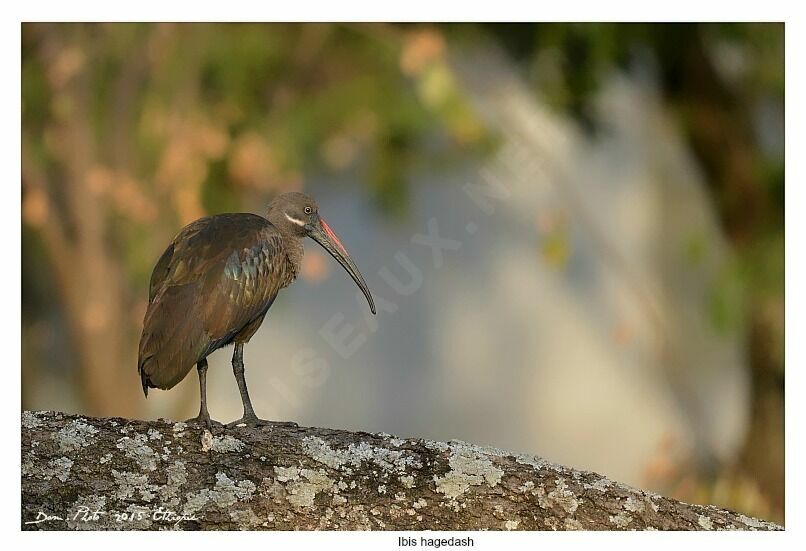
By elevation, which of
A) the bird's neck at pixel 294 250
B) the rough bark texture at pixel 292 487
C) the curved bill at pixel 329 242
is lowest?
the rough bark texture at pixel 292 487

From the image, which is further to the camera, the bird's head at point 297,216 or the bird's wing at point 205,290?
the bird's head at point 297,216

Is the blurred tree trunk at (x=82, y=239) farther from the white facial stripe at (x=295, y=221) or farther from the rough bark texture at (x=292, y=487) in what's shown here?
the rough bark texture at (x=292, y=487)

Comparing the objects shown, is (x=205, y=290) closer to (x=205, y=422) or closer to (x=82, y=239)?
(x=205, y=422)

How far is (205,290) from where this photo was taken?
140 inches

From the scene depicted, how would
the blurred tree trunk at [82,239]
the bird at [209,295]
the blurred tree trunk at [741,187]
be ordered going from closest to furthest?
the bird at [209,295] < the blurred tree trunk at [82,239] < the blurred tree trunk at [741,187]

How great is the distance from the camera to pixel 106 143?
20.8 ft

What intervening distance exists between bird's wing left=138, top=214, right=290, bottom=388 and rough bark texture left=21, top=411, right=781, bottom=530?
0.43 m

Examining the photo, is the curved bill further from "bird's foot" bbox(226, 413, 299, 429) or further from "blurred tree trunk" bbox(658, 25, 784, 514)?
"blurred tree trunk" bbox(658, 25, 784, 514)

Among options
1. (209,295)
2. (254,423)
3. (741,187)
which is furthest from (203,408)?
(741,187)

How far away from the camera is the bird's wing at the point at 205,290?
347cm

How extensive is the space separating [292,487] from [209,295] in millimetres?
843

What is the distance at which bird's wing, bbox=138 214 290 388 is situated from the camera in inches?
137

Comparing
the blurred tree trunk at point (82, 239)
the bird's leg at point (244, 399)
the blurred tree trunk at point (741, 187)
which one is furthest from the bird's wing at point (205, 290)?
the blurred tree trunk at point (741, 187)

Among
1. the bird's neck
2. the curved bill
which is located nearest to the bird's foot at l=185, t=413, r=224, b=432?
the bird's neck
